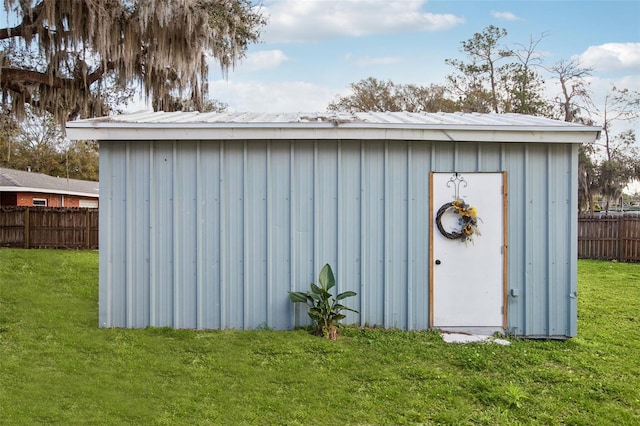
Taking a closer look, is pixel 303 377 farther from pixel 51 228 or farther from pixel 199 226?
pixel 51 228

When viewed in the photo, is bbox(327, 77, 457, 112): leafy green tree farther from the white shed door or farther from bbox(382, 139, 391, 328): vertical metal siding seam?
bbox(382, 139, 391, 328): vertical metal siding seam

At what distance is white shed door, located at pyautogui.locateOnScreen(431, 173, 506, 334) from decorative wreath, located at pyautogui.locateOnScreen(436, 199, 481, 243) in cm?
3

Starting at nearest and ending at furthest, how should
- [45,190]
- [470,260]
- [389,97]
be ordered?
[470,260], [45,190], [389,97]

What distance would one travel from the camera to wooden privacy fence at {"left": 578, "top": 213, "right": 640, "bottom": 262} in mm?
13672

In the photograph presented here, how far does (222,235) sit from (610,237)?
1237 cm

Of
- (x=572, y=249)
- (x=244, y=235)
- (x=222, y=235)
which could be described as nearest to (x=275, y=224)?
(x=244, y=235)

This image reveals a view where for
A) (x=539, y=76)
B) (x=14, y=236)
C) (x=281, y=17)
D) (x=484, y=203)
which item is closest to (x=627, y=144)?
(x=539, y=76)

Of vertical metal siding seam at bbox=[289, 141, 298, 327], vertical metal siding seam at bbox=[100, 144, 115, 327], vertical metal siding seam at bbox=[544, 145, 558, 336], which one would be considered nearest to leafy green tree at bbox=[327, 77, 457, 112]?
vertical metal siding seam at bbox=[544, 145, 558, 336]

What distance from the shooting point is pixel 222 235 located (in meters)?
5.71

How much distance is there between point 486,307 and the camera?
5.66 m

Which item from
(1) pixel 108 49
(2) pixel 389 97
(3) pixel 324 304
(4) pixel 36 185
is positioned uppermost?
(2) pixel 389 97

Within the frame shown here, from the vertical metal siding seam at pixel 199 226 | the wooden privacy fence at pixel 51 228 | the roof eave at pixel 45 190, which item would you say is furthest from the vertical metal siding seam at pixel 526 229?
the roof eave at pixel 45 190

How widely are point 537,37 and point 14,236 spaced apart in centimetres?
1971

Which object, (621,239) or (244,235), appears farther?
(621,239)
